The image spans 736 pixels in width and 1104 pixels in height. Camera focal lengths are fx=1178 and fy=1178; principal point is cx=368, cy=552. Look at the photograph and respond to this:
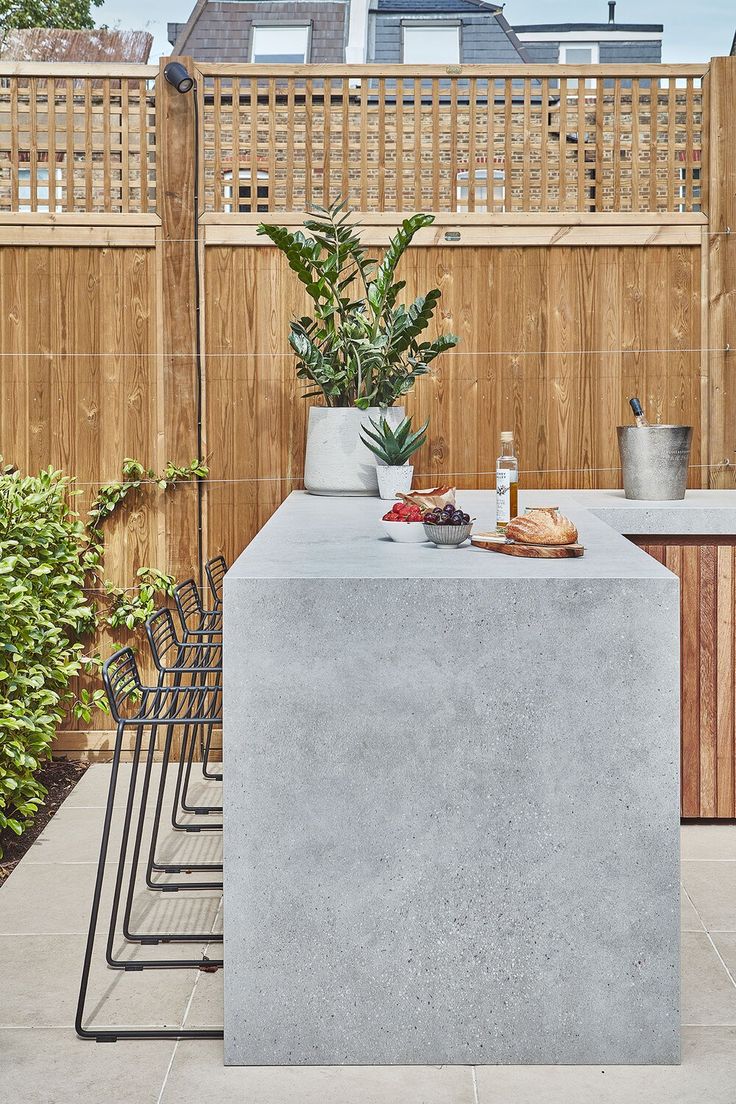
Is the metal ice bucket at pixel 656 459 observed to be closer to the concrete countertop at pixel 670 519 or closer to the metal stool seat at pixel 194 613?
the concrete countertop at pixel 670 519

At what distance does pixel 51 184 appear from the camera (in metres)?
4.48

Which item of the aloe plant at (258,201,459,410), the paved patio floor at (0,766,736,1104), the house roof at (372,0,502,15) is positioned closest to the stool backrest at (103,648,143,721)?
the paved patio floor at (0,766,736,1104)

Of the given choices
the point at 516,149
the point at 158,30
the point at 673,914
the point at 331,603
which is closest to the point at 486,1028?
the point at 673,914

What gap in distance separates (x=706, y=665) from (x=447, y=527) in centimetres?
143

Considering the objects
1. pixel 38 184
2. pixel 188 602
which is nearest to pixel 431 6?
pixel 38 184

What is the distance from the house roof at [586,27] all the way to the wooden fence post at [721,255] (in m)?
11.4

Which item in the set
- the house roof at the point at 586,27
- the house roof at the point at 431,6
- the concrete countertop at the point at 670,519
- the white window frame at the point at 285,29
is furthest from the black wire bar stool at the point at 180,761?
the house roof at the point at 586,27

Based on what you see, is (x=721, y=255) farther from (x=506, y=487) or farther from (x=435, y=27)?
(x=435, y=27)

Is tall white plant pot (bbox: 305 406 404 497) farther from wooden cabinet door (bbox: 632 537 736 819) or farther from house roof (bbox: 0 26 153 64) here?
house roof (bbox: 0 26 153 64)

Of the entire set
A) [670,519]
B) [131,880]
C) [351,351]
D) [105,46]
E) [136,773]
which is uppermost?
[105,46]

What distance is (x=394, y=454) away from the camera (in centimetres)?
393

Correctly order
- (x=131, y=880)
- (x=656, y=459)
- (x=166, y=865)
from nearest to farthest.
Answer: (x=131, y=880) → (x=166, y=865) → (x=656, y=459)

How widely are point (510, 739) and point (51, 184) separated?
313 cm

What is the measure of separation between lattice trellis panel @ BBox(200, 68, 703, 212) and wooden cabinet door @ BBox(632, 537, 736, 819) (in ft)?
4.75
